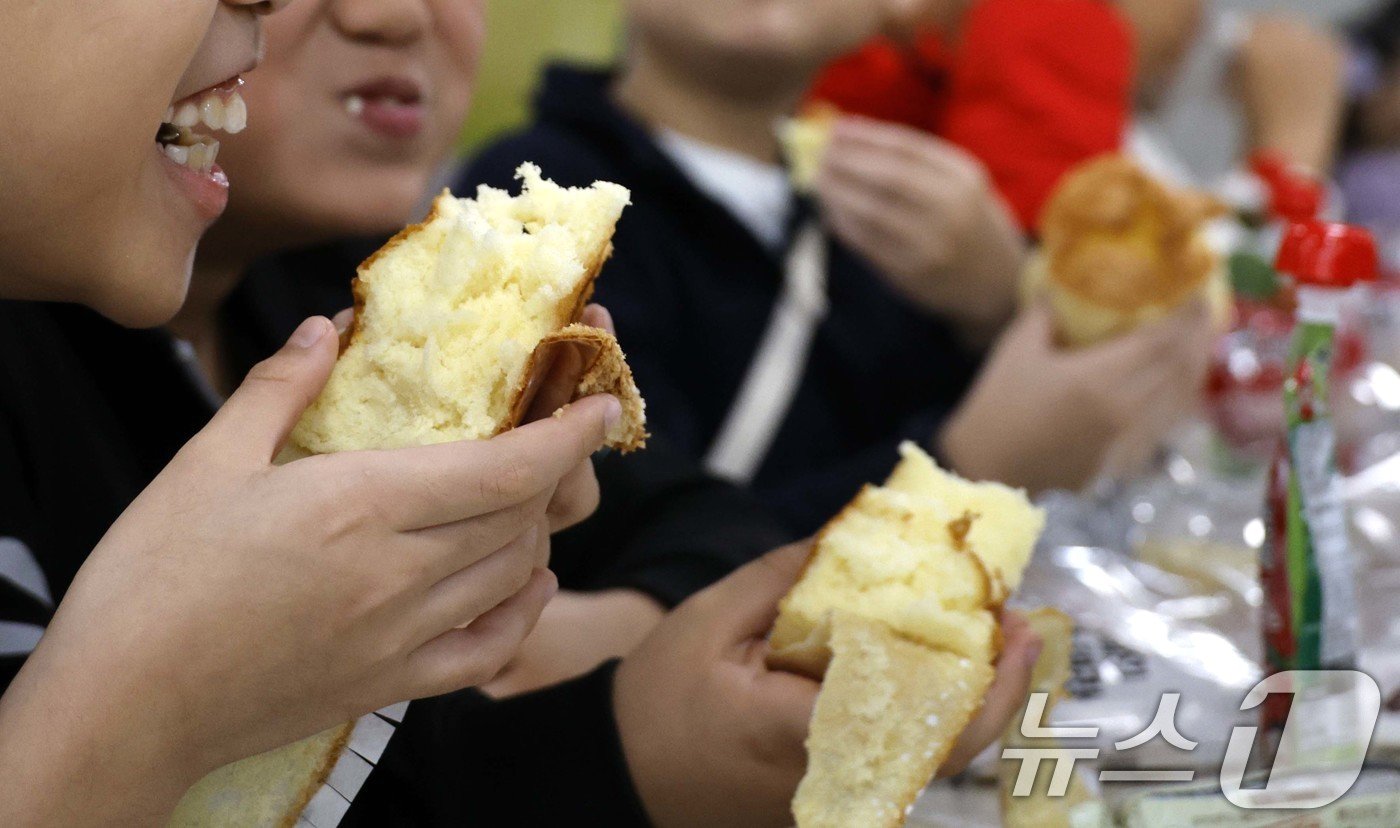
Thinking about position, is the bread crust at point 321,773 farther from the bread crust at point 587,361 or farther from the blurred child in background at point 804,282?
the blurred child in background at point 804,282

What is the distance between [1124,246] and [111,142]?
2.98 ft

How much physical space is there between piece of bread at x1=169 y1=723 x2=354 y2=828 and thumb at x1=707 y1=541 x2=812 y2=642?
0.63 ft

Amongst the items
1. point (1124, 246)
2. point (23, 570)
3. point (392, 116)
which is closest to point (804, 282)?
point (1124, 246)

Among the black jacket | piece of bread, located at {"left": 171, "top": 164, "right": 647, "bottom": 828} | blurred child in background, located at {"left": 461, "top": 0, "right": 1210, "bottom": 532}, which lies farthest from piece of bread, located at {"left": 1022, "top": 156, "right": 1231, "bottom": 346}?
piece of bread, located at {"left": 171, "top": 164, "right": 647, "bottom": 828}

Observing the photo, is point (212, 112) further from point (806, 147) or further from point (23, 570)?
point (806, 147)

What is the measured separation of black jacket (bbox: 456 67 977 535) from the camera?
1254mm

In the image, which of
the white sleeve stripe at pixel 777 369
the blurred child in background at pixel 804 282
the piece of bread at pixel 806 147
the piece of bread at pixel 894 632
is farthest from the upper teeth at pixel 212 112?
the piece of bread at pixel 806 147

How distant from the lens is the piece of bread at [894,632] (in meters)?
0.53

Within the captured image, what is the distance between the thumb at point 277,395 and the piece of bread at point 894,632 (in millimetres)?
244

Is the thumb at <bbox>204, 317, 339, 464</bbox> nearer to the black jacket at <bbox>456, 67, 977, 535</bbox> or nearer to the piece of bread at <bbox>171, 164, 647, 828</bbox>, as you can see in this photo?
the piece of bread at <bbox>171, 164, 647, 828</bbox>

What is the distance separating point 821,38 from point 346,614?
104 centimetres

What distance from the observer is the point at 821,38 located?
133 centimetres

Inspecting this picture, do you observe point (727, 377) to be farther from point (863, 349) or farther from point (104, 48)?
point (104, 48)

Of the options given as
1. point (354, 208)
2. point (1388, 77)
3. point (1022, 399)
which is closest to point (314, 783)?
point (354, 208)
